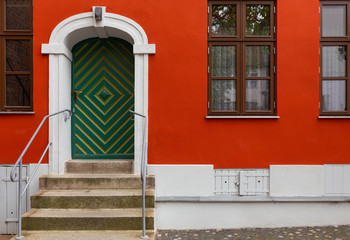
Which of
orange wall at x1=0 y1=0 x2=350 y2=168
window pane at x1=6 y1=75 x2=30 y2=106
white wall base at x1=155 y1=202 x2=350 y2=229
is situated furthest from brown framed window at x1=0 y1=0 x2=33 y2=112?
white wall base at x1=155 y1=202 x2=350 y2=229

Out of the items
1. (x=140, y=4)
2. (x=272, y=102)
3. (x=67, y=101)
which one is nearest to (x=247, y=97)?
(x=272, y=102)

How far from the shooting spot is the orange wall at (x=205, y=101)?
501cm

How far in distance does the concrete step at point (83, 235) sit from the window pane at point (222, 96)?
8.02 ft

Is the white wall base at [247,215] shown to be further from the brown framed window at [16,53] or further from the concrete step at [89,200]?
the brown framed window at [16,53]

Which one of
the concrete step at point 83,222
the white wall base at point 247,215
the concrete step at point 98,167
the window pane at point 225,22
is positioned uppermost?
the window pane at point 225,22

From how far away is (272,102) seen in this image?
5.13 m

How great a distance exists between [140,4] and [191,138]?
2498 mm

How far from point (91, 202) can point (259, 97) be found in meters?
3.35

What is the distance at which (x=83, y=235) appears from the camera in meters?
3.96

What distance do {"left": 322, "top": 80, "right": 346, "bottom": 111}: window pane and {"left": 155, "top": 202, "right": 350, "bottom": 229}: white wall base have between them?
1.68 m

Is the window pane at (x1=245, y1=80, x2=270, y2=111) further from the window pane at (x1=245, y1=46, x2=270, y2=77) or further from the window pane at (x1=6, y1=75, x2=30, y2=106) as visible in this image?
the window pane at (x1=6, y1=75, x2=30, y2=106)

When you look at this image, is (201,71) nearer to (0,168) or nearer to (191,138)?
(191,138)

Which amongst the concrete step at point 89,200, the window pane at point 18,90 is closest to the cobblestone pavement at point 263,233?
the concrete step at point 89,200

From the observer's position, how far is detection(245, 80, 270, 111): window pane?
518cm
